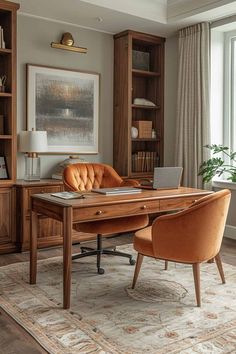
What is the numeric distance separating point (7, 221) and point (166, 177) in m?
1.74

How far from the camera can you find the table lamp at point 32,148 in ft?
14.1

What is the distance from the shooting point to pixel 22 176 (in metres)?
4.64

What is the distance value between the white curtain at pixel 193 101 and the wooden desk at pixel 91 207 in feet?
5.13

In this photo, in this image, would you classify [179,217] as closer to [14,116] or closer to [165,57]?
[14,116]

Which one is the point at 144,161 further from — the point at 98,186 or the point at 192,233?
the point at 192,233

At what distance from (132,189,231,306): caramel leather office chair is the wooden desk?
0.31m

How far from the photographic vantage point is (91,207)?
2846 millimetres

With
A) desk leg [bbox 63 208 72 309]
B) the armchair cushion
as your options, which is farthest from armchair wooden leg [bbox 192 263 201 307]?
the armchair cushion

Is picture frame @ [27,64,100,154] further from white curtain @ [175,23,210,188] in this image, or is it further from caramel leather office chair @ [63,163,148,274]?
white curtain @ [175,23,210,188]

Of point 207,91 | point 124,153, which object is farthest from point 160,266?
point 207,91

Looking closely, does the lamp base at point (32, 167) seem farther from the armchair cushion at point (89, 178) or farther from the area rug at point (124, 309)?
the area rug at point (124, 309)

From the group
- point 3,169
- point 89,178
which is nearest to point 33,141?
point 3,169

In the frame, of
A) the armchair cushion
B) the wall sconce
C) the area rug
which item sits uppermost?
the wall sconce

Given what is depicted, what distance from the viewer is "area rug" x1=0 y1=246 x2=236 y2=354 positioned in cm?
228
